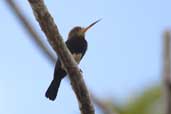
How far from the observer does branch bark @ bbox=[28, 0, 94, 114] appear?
4.38 metres

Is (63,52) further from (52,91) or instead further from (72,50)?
(72,50)

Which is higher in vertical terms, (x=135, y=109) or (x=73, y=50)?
(x=73, y=50)

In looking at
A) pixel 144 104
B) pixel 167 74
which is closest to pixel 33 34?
pixel 167 74

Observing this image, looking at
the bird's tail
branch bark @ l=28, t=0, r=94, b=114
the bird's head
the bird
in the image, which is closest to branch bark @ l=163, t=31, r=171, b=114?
branch bark @ l=28, t=0, r=94, b=114

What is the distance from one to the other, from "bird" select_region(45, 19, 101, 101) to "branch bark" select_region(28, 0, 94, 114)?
0.80 metres

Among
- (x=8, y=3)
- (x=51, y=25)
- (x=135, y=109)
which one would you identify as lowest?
(x=135, y=109)

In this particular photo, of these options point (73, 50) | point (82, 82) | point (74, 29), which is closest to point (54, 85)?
point (73, 50)

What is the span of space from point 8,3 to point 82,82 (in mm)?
912

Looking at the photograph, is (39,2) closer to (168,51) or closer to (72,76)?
(72,76)

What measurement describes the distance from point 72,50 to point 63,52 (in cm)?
149

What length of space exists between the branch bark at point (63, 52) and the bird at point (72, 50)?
2.62 feet

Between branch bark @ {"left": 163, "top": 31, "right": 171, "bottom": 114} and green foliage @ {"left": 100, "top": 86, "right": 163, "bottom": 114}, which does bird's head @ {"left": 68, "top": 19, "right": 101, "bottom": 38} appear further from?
branch bark @ {"left": 163, "top": 31, "right": 171, "bottom": 114}

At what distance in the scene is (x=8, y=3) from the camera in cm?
522

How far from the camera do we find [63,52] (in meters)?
4.51
